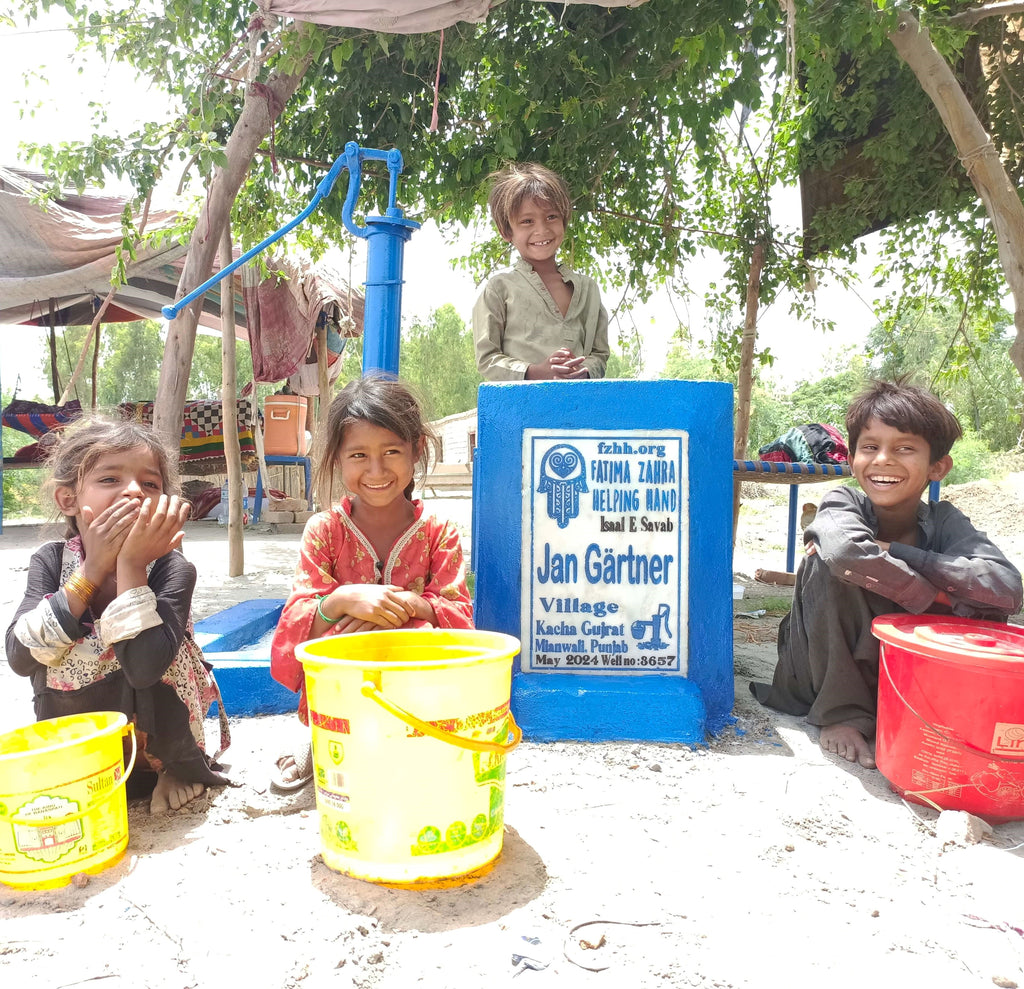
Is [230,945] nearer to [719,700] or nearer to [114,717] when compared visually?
[114,717]

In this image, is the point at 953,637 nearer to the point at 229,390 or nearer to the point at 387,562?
the point at 387,562

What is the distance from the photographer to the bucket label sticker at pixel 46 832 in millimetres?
1396

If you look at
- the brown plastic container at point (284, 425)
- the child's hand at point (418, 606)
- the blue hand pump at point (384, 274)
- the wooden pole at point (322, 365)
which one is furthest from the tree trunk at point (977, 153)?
the brown plastic container at point (284, 425)

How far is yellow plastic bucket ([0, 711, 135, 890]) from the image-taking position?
1391 millimetres

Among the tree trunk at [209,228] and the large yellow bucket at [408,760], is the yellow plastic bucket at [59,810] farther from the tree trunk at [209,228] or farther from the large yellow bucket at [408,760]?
the tree trunk at [209,228]

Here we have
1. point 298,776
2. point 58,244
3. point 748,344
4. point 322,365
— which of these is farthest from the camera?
point 322,365

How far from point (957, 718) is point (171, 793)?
1.80 meters

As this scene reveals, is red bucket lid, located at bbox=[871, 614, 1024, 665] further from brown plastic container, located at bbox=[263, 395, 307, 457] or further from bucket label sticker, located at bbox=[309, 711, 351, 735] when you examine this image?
brown plastic container, located at bbox=[263, 395, 307, 457]

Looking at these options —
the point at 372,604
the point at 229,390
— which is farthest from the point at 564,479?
the point at 229,390

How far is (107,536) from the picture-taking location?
1.65 meters

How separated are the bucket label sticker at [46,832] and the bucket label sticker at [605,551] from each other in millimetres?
1259

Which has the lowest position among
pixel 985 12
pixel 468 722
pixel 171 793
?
pixel 171 793

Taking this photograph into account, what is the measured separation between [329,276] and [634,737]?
22.3 ft

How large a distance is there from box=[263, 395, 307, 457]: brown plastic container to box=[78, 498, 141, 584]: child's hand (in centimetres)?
726
